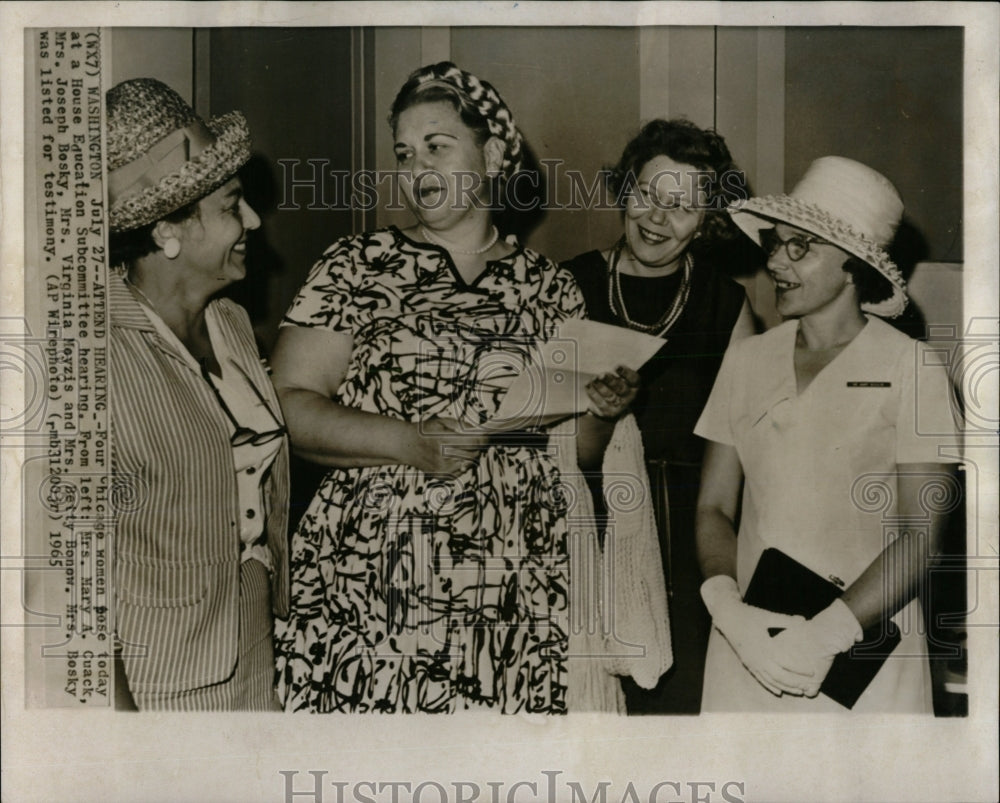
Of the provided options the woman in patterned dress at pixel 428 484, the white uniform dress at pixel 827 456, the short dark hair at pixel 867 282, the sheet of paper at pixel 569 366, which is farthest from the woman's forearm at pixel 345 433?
the short dark hair at pixel 867 282

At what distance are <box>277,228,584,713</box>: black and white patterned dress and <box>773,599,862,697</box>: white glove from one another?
0.47 m

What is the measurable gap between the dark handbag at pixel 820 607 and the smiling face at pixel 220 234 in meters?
1.30

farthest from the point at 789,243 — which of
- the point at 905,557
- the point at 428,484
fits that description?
the point at 428,484

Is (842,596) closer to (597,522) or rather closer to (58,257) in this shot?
(597,522)

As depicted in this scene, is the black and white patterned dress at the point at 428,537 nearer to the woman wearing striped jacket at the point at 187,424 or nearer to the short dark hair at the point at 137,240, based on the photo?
the woman wearing striped jacket at the point at 187,424

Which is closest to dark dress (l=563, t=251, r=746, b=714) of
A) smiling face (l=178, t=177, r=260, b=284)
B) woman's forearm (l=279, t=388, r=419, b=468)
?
woman's forearm (l=279, t=388, r=419, b=468)

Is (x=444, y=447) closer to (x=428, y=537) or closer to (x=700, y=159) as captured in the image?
(x=428, y=537)

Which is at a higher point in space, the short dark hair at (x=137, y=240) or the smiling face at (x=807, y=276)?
the short dark hair at (x=137, y=240)

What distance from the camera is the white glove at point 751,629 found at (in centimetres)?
183

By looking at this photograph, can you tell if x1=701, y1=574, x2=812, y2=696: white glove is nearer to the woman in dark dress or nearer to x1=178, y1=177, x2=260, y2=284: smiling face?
the woman in dark dress

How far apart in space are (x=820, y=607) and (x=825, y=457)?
32 centimetres

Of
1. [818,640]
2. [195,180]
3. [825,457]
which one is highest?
[195,180]

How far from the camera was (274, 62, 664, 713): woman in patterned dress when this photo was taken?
1823 millimetres

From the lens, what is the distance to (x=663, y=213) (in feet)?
6.09
